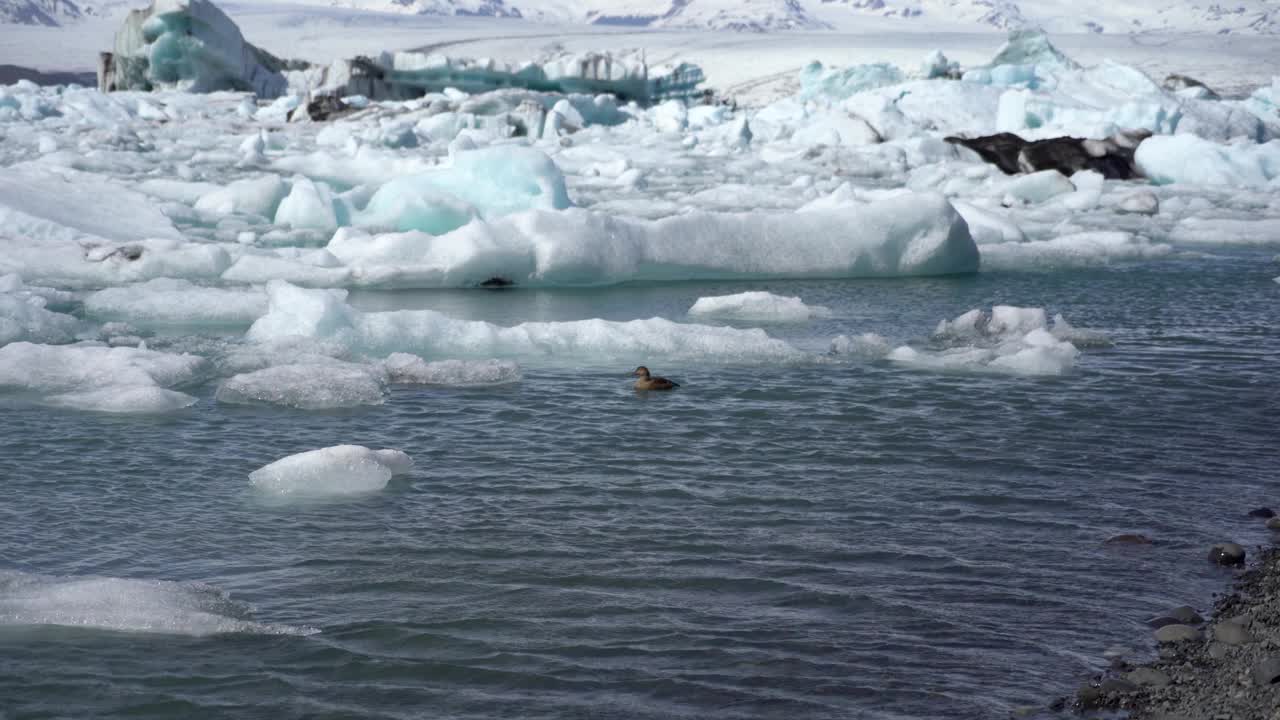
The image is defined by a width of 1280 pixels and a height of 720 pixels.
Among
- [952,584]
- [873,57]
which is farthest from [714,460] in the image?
[873,57]

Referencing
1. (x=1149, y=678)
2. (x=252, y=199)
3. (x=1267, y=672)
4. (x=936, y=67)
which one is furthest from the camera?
(x=936, y=67)

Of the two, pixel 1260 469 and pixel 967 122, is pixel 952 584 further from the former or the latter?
pixel 967 122

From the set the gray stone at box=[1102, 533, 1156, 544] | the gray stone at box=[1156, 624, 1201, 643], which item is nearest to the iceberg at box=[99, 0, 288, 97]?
the gray stone at box=[1102, 533, 1156, 544]

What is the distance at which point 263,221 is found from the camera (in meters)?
14.1

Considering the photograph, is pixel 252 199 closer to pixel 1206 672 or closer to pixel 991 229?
pixel 991 229

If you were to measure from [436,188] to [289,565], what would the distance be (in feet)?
30.2

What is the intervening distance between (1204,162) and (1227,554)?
20.0 metres

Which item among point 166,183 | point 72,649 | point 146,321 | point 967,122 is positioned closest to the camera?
point 72,649

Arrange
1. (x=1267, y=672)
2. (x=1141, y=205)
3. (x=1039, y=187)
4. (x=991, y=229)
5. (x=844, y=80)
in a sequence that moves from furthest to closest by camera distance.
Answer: (x=844, y=80) < (x=1039, y=187) < (x=1141, y=205) < (x=991, y=229) < (x=1267, y=672)

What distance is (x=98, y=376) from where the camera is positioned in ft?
21.9

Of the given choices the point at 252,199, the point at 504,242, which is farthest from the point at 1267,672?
the point at 252,199

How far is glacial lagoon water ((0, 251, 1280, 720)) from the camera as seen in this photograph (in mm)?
3344

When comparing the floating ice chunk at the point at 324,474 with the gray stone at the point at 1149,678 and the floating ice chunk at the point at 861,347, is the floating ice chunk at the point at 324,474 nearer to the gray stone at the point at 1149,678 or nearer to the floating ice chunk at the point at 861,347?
the gray stone at the point at 1149,678

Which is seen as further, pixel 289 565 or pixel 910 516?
pixel 910 516
